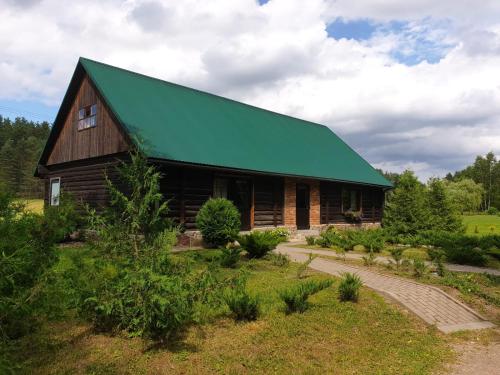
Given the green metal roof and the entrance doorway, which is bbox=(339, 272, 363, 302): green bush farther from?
the entrance doorway

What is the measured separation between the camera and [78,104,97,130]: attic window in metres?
16.1

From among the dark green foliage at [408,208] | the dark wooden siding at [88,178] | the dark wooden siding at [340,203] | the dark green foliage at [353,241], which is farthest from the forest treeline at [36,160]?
the dark green foliage at [353,241]

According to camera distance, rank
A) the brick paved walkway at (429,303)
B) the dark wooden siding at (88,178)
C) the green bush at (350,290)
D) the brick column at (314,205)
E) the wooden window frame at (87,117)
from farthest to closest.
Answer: the brick column at (314,205)
the wooden window frame at (87,117)
the dark wooden siding at (88,178)
the green bush at (350,290)
the brick paved walkway at (429,303)

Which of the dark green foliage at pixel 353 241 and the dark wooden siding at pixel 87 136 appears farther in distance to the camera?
the dark wooden siding at pixel 87 136

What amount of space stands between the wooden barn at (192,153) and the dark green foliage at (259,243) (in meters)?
2.87

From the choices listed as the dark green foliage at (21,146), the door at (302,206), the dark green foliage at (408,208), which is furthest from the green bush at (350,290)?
the dark green foliage at (21,146)

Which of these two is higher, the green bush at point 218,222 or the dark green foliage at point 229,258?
the green bush at point 218,222

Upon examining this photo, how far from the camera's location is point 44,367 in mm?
4270

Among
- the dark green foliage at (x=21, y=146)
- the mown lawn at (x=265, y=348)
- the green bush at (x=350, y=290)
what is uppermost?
the dark green foliage at (x=21, y=146)

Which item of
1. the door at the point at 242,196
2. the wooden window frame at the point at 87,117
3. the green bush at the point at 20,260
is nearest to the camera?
the green bush at the point at 20,260

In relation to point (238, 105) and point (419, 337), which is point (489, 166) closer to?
point (238, 105)

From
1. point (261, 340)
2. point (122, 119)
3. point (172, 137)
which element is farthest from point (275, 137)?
point (261, 340)

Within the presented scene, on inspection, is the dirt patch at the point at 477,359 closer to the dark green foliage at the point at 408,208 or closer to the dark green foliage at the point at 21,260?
the dark green foliage at the point at 21,260

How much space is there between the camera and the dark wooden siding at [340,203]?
22.5 m
